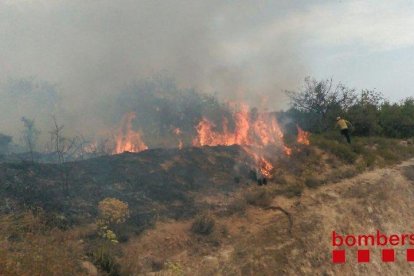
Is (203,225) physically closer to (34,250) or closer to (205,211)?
(205,211)

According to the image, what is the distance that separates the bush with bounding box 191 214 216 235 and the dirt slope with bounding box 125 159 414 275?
13.0 inches

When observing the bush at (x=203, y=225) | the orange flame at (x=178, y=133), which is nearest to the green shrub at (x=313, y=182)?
the bush at (x=203, y=225)

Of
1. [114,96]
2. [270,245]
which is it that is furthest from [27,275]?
[114,96]

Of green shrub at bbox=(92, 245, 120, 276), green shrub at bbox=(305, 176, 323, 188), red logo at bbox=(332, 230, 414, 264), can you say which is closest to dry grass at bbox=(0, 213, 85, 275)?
green shrub at bbox=(92, 245, 120, 276)

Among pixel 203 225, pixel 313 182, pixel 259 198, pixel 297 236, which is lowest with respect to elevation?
pixel 297 236

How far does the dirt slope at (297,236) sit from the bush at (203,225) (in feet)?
1.08

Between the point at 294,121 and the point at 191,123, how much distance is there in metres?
8.89

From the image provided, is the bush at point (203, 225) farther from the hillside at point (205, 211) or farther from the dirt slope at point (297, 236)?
the dirt slope at point (297, 236)

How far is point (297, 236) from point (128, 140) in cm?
1651

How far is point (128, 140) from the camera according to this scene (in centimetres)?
2562

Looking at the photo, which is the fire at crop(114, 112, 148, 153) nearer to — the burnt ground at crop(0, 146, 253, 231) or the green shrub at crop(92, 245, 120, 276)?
the burnt ground at crop(0, 146, 253, 231)

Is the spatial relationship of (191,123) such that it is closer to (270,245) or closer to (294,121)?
(294,121)

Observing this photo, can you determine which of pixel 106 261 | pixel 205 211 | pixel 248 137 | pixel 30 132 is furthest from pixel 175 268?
pixel 30 132

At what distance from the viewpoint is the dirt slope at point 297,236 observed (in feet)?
35.3
